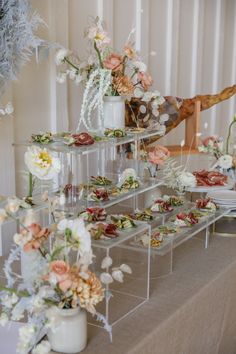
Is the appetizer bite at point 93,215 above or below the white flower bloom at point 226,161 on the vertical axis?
below

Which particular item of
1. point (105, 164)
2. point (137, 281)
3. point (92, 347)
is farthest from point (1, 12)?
point (92, 347)

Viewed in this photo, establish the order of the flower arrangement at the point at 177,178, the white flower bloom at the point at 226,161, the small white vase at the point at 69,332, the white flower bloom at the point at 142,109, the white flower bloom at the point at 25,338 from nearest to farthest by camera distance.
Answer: the white flower bloom at the point at 25,338, the small white vase at the point at 69,332, the flower arrangement at the point at 177,178, the white flower bloom at the point at 142,109, the white flower bloom at the point at 226,161

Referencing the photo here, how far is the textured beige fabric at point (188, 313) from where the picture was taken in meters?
1.15

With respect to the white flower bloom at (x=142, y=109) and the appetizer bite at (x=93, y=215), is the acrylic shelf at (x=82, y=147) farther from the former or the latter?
the white flower bloom at (x=142, y=109)

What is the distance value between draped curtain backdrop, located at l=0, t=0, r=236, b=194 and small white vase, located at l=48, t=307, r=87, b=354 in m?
0.87

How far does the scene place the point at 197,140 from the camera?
2.63 metres

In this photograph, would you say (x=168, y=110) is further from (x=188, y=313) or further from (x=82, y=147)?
(x=188, y=313)

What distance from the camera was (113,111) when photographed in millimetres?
1716

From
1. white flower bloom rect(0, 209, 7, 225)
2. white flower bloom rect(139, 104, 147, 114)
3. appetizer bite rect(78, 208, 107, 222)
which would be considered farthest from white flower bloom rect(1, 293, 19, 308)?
white flower bloom rect(139, 104, 147, 114)

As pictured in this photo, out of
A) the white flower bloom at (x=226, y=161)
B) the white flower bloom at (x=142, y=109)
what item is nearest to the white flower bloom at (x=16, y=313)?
the white flower bloom at (x=142, y=109)

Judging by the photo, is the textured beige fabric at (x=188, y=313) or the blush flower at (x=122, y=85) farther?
the blush flower at (x=122, y=85)

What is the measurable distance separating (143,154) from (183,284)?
639 millimetres

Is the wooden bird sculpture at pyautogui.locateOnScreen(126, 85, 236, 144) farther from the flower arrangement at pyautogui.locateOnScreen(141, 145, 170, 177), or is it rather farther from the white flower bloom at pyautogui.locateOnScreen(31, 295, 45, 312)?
the white flower bloom at pyautogui.locateOnScreen(31, 295, 45, 312)

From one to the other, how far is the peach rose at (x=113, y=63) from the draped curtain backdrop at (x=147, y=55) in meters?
0.27
